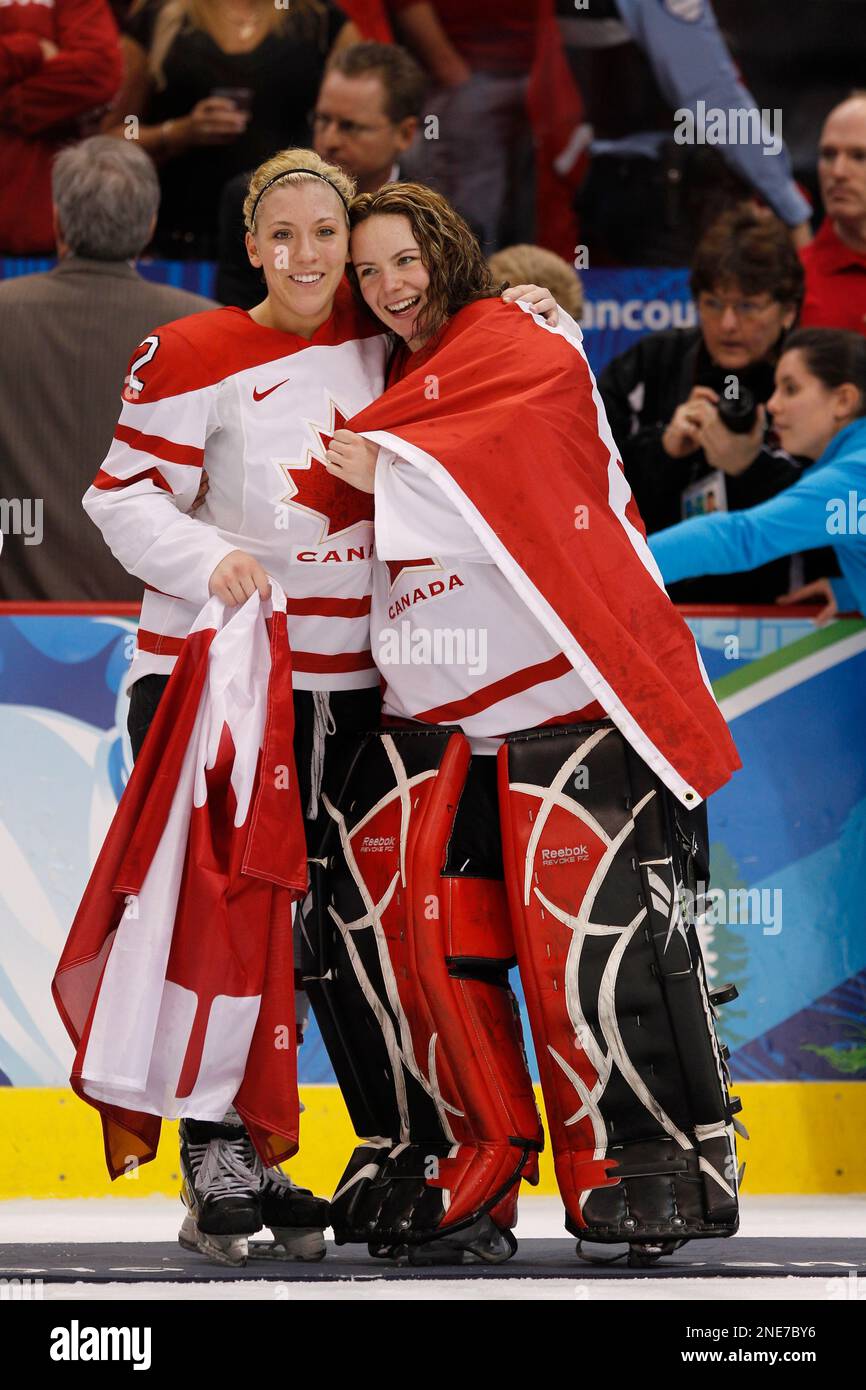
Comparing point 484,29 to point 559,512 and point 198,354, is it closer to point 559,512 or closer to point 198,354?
point 198,354

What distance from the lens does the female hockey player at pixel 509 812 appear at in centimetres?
286

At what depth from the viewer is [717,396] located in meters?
4.46

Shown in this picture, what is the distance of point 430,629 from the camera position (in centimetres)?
294

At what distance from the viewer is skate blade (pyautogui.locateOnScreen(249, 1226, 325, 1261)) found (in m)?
2.97

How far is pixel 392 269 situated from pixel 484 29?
294 centimetres

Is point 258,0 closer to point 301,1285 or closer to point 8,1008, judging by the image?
point 8,1008

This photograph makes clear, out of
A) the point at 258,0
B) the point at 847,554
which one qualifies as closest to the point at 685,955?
→ the point at 847,554

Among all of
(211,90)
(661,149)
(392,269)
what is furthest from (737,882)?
(211,90)

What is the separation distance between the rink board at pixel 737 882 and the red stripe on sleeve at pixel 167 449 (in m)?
0.96

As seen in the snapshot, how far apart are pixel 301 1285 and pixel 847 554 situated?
2.01 metres

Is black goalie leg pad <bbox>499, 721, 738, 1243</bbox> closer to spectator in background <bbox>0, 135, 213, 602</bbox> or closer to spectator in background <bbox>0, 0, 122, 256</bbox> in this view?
spectator in background <bbox>0, 135, 213, 602</bbox>

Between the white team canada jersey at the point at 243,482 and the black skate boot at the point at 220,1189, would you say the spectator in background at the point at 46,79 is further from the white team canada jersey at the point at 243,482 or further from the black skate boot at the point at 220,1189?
the black skate boot at the point at 220,1189

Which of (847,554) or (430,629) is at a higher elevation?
(847,554)

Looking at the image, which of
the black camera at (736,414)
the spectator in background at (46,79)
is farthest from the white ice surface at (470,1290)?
the spectator in background at (46,79)
